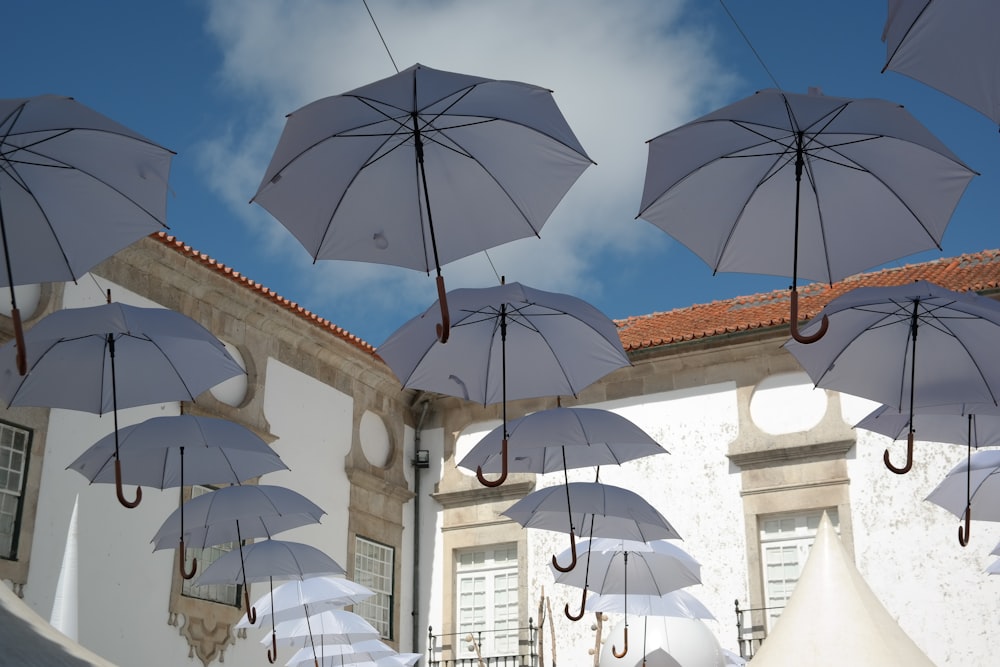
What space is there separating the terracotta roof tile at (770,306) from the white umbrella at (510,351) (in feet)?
23.8

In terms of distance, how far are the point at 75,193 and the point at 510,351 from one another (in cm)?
325

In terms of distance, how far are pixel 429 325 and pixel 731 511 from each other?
803cm

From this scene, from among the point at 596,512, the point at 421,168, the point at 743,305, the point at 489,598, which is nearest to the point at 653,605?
the point at 596,512

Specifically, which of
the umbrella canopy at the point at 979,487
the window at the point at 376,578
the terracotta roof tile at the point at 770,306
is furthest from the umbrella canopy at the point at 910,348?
the window at the point at 376,578

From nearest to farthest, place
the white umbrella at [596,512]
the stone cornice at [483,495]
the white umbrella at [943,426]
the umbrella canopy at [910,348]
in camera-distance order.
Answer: the umbrella canopy at [910,348]
the white umbrella at [943,426]
the white umbrella at [596,512]
the stone cornice at [483,495]

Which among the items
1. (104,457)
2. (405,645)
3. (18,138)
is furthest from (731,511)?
(18,138)

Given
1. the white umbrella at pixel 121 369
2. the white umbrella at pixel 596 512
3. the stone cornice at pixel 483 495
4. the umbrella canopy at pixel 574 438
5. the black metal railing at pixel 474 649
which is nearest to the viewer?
the white umbrella at pixel 121 369

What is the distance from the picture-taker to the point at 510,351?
339 inches

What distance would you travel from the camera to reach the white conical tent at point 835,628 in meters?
9.44

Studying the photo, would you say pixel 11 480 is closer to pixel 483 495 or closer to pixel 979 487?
pixel 483 495

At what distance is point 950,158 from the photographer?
639cm

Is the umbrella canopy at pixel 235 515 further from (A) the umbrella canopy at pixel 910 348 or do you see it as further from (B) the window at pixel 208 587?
(A) the umbrella canopy at pixel 910 348

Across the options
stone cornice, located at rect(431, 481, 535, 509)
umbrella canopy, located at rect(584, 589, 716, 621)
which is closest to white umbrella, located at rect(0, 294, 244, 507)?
umbrella canopy, located at rect(584, 589, 716, 621)

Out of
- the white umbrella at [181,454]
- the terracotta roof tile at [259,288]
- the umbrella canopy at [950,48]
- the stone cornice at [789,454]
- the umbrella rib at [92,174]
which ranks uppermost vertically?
the terracotta roof tile at [259,288]
